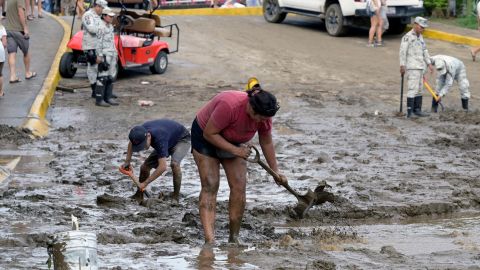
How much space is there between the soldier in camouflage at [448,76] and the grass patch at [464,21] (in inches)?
346

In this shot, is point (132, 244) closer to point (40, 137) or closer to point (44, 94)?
point (40, 137)

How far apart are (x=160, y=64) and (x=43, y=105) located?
448cm

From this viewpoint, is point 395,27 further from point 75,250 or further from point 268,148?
point 75,250

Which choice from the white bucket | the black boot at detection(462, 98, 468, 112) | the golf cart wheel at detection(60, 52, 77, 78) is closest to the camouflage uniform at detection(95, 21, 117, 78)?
the golf cart wheel at detection(60, 52, 77, 78)

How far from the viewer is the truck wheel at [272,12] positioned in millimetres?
28458

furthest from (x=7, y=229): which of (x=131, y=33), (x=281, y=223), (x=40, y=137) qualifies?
(x=131, y=33)

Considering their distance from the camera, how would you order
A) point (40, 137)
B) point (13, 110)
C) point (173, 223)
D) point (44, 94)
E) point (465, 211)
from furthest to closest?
point (44, 94) → point (13, 110) → point (40, 137) → point (465, 211) → point (173, 223)

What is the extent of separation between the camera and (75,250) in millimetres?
6805

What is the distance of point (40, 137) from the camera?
1555 cm

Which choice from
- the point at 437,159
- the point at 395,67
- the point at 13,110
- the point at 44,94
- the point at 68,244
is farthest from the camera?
the point at 395,67

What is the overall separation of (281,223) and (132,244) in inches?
82.2

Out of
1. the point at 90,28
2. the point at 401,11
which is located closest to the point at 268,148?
the point at 90,28

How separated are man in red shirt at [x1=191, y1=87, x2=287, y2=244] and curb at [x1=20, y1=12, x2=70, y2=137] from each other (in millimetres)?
6618

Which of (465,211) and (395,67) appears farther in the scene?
(395,67)
